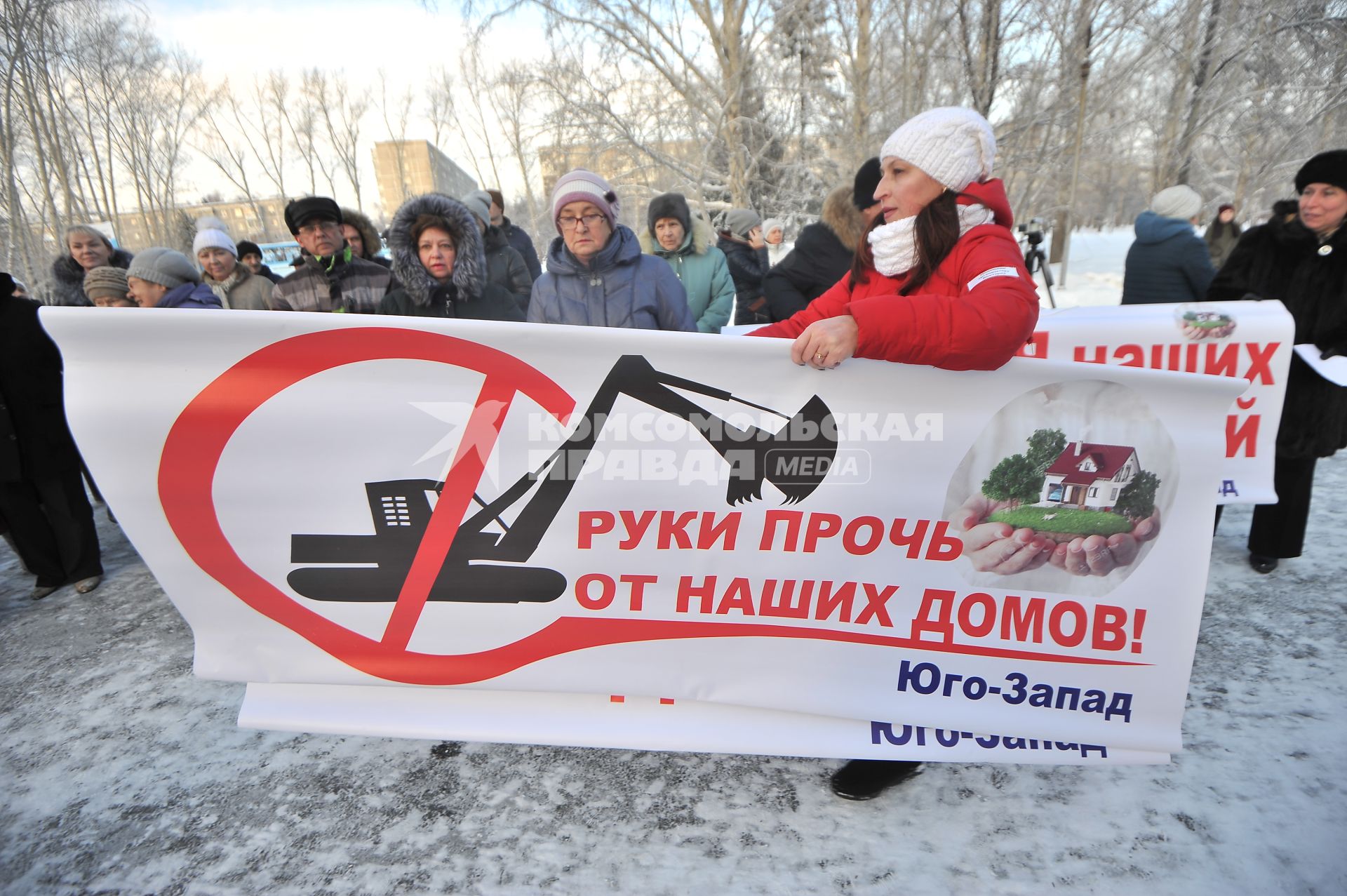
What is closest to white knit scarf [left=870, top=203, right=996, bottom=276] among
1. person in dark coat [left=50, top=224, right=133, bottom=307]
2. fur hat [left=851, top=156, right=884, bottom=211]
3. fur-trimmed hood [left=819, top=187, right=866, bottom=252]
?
fur hat [left=851, top=156, right=884, bottom=211]

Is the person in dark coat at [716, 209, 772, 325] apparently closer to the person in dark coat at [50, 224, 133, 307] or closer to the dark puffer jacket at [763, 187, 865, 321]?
the dark puffer jacket at [763, 187, 865, 321]

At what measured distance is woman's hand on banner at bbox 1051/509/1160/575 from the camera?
1777 millimetres

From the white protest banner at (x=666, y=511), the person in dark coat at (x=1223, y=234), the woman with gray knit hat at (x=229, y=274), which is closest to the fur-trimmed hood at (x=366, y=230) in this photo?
the woman with gray knit hat at (x=229, y=274)

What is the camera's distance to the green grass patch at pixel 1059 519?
1.75 metres

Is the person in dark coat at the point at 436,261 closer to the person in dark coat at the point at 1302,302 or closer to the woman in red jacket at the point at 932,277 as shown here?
the woman in red jacket at the point at 932,277

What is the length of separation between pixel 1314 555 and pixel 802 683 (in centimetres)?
319

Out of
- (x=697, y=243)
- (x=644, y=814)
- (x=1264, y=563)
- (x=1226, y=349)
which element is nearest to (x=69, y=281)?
(x=697, y=243)

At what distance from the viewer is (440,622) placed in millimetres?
1873

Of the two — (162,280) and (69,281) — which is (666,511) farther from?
(69,281)

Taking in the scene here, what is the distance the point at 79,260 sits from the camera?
4.42m

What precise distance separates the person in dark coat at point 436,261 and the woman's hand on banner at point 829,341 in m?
1.97

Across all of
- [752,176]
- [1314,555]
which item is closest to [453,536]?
[1314,555]

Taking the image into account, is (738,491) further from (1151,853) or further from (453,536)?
(1151,853)

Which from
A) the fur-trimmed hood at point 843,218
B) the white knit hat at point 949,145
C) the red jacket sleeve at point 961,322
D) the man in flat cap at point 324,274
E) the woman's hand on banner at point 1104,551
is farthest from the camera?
the man in flat cap at point 324,274
